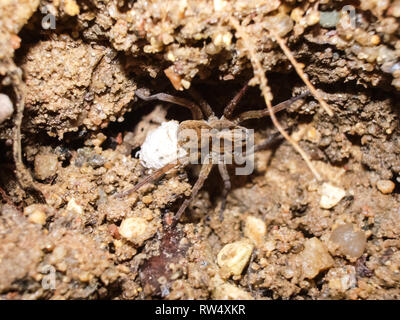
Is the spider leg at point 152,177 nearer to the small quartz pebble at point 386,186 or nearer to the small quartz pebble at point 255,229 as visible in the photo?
the small quartz pebble at point 255,229

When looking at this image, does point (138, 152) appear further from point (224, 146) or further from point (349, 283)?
point (349, 283)

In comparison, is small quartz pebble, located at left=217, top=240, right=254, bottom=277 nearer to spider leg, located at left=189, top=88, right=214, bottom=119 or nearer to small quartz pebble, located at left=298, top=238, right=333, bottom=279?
small quartz pebble, located at left=298, top=238, right=333, bottom=279

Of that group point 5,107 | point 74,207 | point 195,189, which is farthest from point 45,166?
point 195,189

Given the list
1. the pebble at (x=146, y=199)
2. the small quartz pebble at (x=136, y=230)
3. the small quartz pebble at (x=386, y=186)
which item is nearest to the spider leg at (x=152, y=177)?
the pebble at (x=146, y=199)

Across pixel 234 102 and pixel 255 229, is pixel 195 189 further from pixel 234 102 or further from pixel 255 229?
pixel 234 102

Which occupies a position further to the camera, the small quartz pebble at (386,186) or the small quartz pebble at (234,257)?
the small quartz pebble at (386,186)

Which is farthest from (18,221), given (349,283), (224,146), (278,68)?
(349,283)
